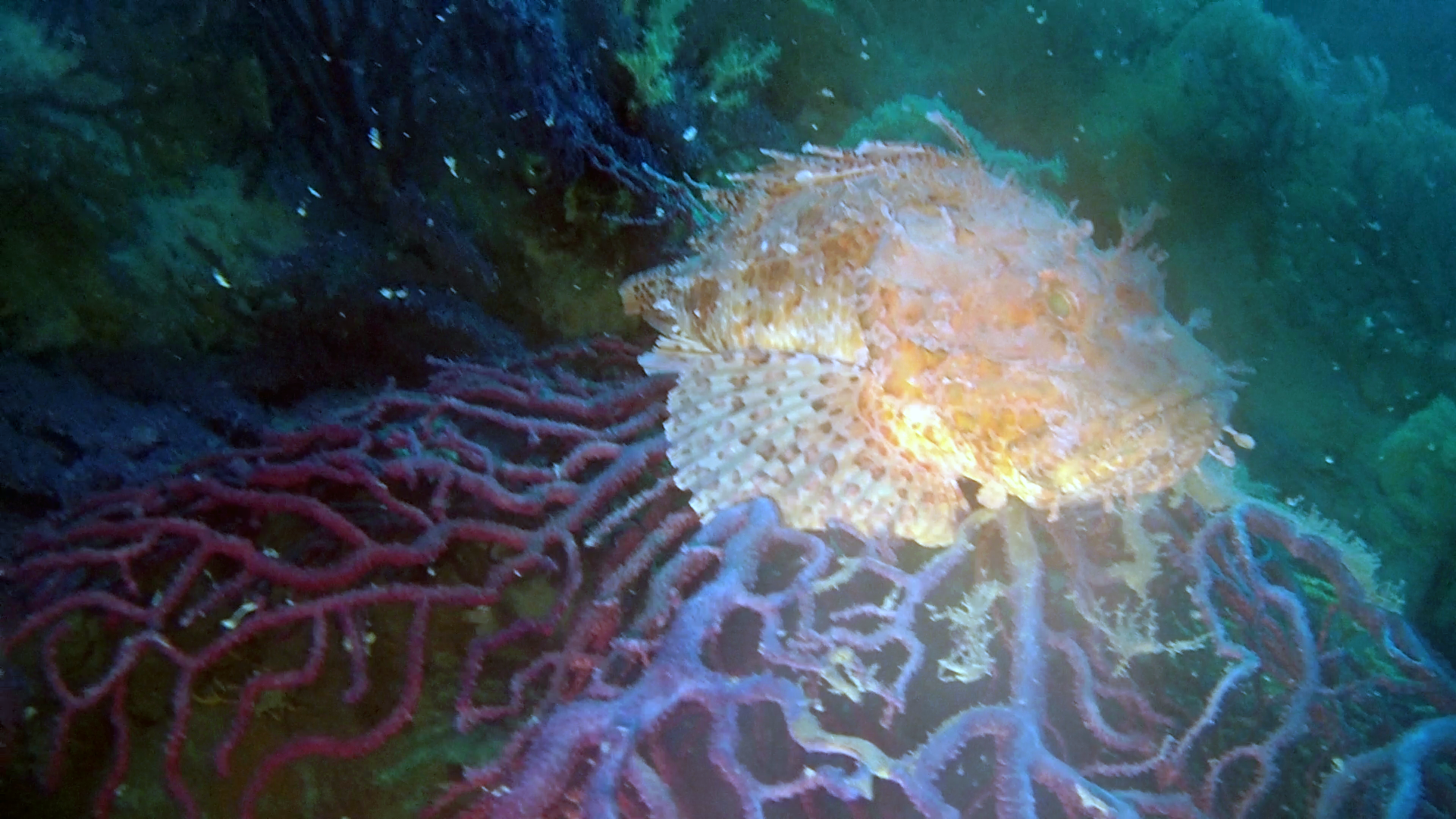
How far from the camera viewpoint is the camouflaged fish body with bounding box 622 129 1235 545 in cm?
262

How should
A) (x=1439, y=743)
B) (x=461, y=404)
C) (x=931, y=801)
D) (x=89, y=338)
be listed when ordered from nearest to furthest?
(x=931, y=801) < (x=1439, y=743) < (x=461, y=404) < (x=89, y=338)

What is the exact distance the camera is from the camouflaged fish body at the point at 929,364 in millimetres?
2617

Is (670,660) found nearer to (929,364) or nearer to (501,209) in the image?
(929,364)

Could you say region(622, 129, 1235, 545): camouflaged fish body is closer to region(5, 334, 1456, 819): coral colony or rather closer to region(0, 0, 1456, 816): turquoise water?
region(5, 334, 1456, 819): coral colony

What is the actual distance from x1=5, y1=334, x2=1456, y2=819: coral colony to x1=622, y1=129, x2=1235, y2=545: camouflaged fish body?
0.71 ft

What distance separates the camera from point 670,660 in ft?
7.59

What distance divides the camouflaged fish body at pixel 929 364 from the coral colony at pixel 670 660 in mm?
217

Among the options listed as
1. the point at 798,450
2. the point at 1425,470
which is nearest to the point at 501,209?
the point at 798,450

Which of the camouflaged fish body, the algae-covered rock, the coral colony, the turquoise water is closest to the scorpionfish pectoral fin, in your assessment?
the camouflaged fish body

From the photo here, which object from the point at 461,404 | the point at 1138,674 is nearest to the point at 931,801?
the point at 1138,674

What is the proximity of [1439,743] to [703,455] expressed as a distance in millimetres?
2656

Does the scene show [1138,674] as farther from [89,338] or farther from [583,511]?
[89,338]

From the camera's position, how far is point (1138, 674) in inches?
104

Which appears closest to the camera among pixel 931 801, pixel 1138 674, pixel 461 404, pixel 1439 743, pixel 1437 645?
pixel 931 801
